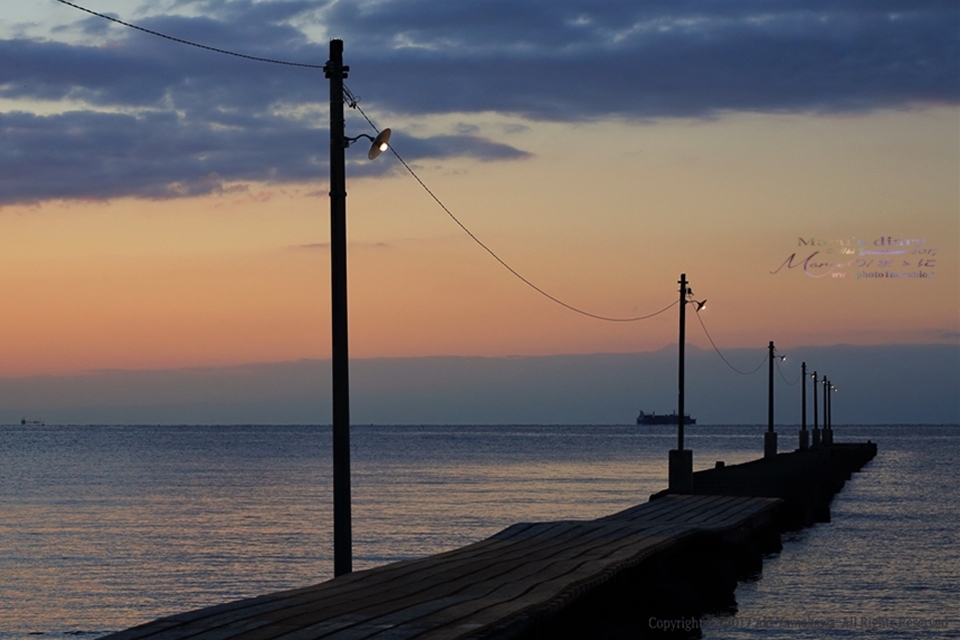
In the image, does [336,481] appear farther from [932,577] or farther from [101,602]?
[932,577]

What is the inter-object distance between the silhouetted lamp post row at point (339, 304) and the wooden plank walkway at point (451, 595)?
72cm

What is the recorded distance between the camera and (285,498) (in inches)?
2243

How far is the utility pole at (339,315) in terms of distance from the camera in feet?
49.9

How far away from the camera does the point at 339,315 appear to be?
15.3 m

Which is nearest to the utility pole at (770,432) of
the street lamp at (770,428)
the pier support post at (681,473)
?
the street lamp at (770,428)

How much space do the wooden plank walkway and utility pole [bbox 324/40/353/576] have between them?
0.77m

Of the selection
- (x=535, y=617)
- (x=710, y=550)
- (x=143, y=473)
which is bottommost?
(x=143, y=473)

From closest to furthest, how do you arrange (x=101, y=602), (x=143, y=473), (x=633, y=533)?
(x=633, y=533) < (x=101, y=602) < (x=143, y=473)

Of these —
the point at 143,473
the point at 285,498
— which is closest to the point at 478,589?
the point at 285,498

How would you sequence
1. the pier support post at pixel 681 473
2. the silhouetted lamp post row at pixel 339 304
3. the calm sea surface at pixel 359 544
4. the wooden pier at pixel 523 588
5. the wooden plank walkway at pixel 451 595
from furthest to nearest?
1. the pier support post at pixel 681 473
2. the calm sea surface at pixel 359 544
3. the silhouetted lamp post row at pixel 339 304
4. the wooden pier at pixel 523 588
5. the wooden plank walkway at pixel 451 595

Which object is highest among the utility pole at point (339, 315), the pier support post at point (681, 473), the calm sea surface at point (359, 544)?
the utility pole at point (339, 315)

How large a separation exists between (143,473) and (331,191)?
7718 cm

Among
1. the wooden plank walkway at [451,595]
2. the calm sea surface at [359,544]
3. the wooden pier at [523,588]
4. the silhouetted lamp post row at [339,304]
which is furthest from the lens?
the calm sea surface at [359,544]

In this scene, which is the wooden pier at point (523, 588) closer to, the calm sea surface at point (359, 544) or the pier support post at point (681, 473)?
the calm sea surface at point (359, 544)
